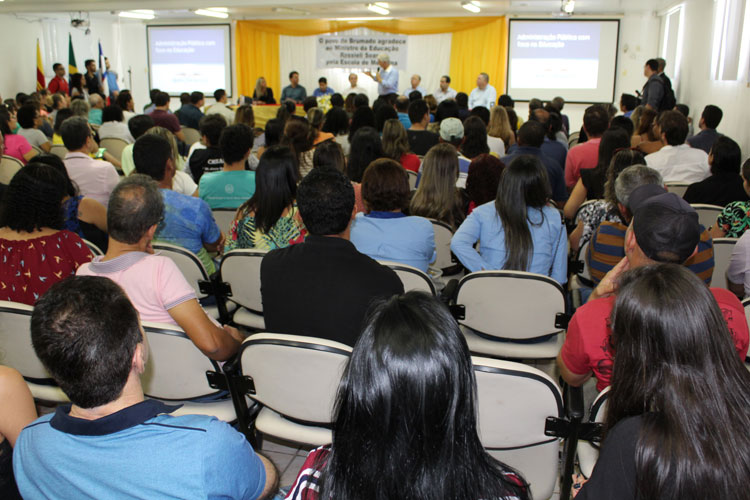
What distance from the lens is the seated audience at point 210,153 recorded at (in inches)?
189

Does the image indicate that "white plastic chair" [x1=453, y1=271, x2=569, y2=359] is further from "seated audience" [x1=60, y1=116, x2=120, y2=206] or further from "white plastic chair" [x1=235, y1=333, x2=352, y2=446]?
"seated audience" [x1=60, y1=116, x2=120, y2=206]

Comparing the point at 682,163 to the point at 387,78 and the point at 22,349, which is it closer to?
the point at 22,349

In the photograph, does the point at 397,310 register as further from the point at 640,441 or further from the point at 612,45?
the point at 612,45

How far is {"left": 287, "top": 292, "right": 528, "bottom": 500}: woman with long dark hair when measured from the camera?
2.92 feet

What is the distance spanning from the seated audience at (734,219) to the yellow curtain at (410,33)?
31.9 ft

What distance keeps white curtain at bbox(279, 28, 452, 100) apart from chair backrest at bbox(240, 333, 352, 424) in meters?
12.1

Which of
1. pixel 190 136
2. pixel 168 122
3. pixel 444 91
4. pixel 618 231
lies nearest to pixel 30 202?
pixel 618 231

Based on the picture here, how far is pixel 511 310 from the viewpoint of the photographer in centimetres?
248

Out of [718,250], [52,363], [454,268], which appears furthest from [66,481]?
[718,250]

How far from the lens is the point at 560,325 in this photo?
2449 mm

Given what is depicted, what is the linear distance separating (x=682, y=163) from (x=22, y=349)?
459 cm

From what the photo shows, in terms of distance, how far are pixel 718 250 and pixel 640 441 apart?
2197 mm

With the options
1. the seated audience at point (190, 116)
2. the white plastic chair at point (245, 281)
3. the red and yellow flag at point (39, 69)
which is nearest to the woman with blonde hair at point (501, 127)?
the white plastic chair at point (245, 281)

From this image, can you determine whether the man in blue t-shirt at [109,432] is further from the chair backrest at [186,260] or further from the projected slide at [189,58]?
the projected slide at [189,58]
